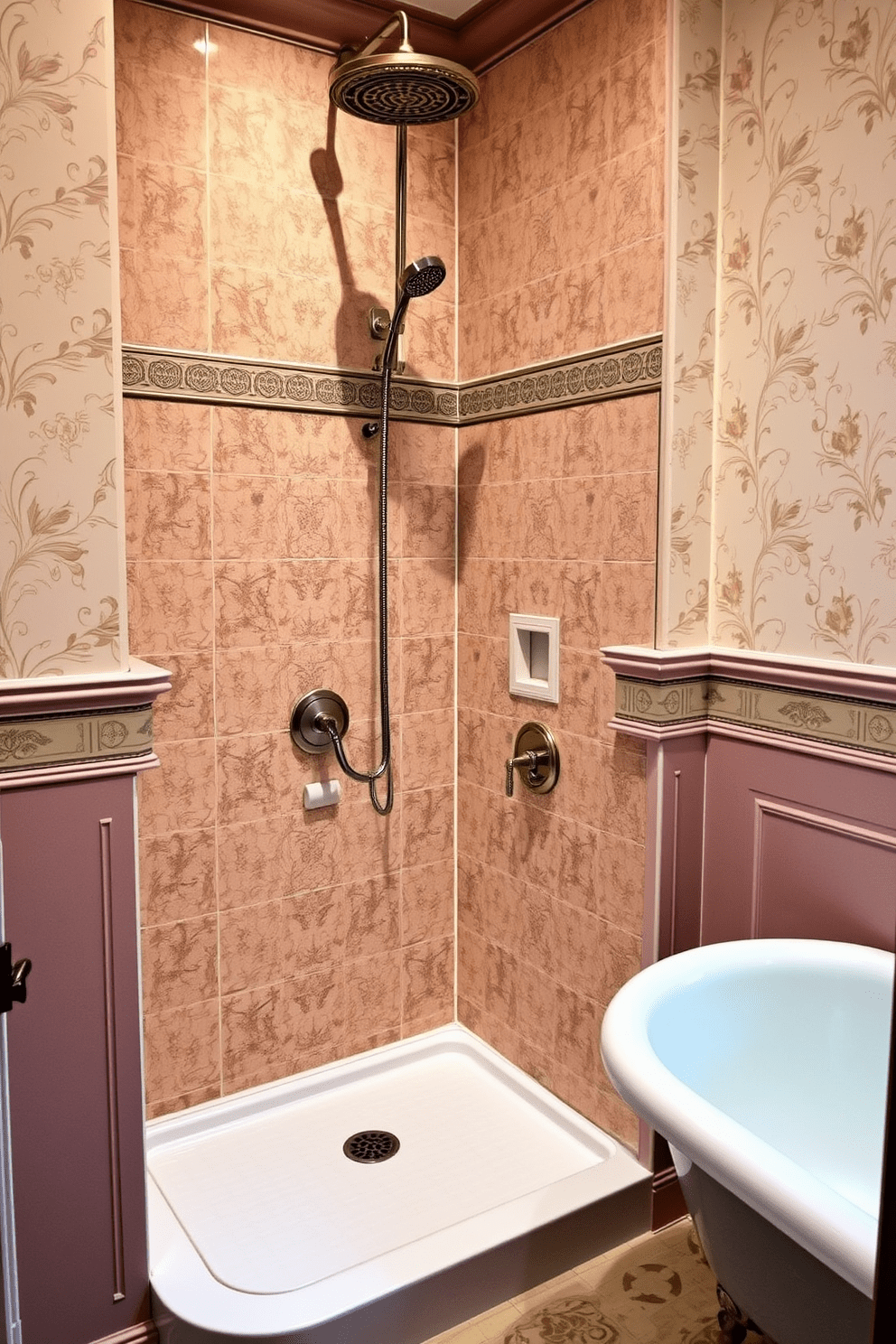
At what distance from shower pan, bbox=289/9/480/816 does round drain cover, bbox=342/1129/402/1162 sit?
72 centimetres

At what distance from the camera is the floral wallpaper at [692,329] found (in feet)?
6.06

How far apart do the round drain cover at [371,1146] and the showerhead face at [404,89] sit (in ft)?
6.88

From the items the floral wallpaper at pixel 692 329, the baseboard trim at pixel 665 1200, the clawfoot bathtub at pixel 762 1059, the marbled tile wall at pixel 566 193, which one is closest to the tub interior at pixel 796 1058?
the clawfoot bathtub at pixel 762 1059

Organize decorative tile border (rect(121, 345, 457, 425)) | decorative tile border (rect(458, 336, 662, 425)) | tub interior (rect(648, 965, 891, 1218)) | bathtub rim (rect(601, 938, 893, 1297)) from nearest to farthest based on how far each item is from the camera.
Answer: bathtub rim (rect(601, 938, 893, 1297))
tub interior (rect(648, 965, 891, 1218))
decorative tile border (rect(458, 336, 662, 425))
decorative tile border (rect(121, 345, 457, 425))

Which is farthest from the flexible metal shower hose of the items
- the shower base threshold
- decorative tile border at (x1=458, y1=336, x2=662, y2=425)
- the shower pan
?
the shower base threshold

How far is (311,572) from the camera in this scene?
2322 mm

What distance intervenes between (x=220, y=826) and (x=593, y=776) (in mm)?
829

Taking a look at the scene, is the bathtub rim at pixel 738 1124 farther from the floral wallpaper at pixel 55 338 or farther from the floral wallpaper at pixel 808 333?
the floral wallpaper at pixel 55 338

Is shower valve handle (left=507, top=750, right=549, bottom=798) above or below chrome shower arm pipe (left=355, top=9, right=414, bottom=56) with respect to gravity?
below

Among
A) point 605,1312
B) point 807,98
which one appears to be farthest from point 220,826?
point 807,98

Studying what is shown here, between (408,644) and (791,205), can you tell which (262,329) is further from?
(791,205)

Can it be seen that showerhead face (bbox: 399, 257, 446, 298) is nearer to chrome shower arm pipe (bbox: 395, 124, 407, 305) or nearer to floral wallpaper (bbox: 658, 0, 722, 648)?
chrome shower arm pipe (bbox: 395, 124, 407, 305)

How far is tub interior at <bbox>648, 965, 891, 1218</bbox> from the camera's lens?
1599 millimetres

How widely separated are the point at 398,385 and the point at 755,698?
44.5 inches
